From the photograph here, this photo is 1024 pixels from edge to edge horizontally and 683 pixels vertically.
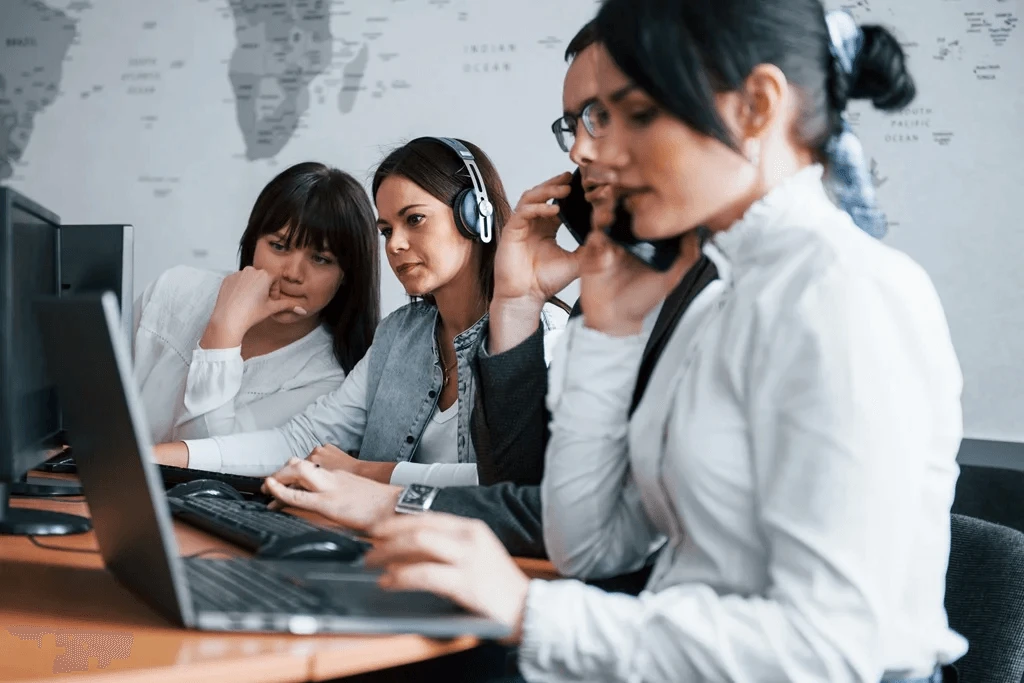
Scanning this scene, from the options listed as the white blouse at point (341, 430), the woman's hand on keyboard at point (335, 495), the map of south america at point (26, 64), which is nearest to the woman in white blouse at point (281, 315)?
the white blouse at point (341, 430)

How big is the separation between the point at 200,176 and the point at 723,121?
2282 millimetres

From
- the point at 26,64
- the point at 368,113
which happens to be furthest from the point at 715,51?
the point at 26,64

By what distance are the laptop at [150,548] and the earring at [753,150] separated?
432 millimetres

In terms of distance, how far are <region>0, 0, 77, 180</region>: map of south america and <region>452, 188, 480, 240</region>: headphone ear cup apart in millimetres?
1689

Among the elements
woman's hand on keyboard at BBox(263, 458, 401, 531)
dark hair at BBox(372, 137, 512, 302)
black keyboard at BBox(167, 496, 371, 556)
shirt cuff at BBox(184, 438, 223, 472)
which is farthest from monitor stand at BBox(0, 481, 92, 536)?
dark hair at BBox(372, 137, 512, 302)

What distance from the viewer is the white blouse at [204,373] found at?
6.51 feet

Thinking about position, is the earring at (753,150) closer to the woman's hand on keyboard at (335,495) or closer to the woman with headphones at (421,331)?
the woman's hand on keyboard at (335,495)

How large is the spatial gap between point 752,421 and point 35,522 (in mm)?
764

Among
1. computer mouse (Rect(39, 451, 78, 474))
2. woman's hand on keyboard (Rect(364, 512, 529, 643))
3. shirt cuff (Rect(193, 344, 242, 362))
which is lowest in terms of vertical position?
computer mouse (Rect(39, 451, 78, 474))

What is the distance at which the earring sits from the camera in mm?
802

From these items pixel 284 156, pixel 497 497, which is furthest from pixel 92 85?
pixel 497 497

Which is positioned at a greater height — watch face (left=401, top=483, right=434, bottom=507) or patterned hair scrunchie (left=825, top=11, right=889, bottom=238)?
patterned hair scrunchie (left=825, top=11, right=889, bottom=238)

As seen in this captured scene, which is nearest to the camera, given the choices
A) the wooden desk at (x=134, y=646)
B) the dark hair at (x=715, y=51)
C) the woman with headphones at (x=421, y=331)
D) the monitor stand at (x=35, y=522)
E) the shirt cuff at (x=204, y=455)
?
the wooden desk at (x=134, y=646)

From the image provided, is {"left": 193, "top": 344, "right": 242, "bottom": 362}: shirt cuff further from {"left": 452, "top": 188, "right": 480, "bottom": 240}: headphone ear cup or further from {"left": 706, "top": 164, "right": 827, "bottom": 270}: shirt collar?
{"left": 706, "top": 164, "right": 827, "bottom": 270}: shirt collar
